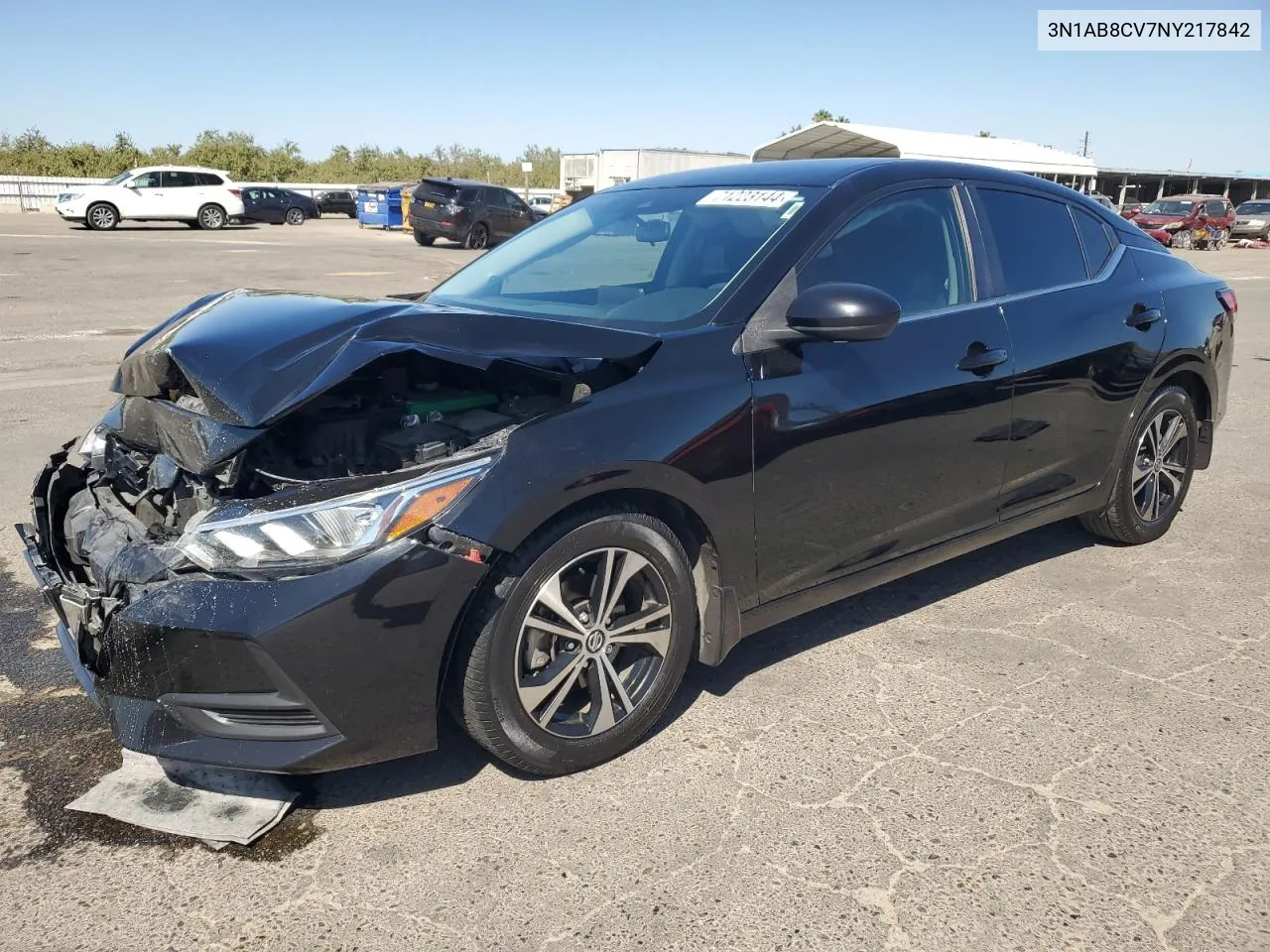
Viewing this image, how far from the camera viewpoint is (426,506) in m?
2.45

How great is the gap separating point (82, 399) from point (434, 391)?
554 cm

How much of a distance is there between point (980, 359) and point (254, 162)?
225 ft

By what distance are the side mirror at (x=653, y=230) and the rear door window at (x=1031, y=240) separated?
122 cm

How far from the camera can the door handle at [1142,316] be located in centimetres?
430

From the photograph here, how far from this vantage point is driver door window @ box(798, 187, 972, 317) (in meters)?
3.34

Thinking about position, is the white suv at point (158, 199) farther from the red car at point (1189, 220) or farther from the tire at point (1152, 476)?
the tire at point (1152, 476)

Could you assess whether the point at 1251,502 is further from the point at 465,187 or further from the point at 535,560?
the point at 465,187

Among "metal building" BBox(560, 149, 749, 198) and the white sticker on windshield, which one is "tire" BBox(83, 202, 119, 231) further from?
the white sticker on windshield

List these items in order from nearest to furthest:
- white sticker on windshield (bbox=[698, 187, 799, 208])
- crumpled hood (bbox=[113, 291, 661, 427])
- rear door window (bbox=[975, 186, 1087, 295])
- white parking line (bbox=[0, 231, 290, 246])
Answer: crumpled hood (bbox=[113, 291, 661, 427]), white sticker on windshield (bbox=[698, 187, 799, 208]), rear door window (bbox=[975, 186, 1087, 295]), white parking line (bbox=[0, 231, 290, 246])

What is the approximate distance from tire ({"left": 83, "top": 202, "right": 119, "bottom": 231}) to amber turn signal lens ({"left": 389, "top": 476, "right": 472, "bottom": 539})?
102ft

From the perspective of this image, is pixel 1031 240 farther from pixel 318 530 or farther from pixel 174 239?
pixel 174 239

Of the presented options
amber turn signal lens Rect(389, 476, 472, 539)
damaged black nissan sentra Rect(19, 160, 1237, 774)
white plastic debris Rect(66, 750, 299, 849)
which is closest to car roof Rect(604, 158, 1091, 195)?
damaged black nissan sentra Rect(19, 160, 1237, 774)

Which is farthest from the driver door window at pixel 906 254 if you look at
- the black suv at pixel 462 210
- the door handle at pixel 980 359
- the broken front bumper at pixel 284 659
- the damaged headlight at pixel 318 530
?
the black suv at pixel 462 210

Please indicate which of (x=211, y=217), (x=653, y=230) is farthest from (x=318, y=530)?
(x=211, y=217)
